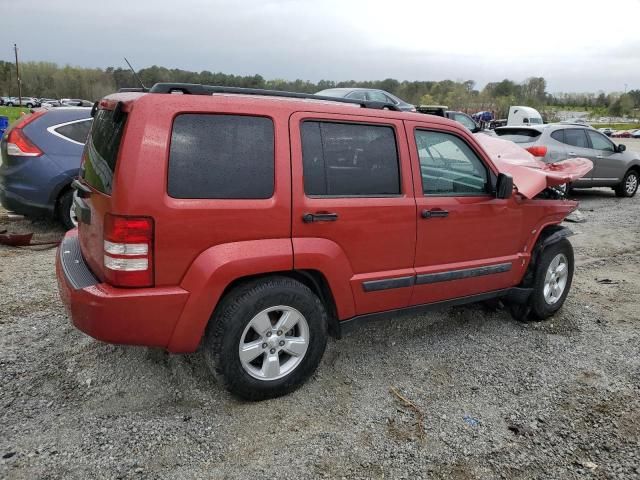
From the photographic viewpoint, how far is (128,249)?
2604 mm

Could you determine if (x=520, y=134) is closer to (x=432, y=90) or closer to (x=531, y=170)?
(x=531, y=170)

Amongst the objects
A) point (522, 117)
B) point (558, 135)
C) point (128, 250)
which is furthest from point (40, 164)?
point (522, 117)

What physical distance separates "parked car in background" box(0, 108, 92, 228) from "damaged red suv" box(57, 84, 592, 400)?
292 centimetres

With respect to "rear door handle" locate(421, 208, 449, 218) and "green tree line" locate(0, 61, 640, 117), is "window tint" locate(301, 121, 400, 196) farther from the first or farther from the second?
"green tree line" locate(0, 61, 640, 117)

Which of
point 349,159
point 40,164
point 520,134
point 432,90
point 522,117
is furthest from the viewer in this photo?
point 432,90

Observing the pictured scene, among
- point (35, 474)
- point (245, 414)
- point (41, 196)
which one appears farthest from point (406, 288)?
point (41, 196)

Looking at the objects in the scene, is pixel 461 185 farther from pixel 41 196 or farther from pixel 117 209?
pixel 41 196

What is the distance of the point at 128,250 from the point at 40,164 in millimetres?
4265

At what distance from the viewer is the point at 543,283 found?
441 cm

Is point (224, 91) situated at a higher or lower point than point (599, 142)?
higher

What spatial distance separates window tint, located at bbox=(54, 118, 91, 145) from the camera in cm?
629

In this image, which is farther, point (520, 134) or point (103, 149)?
point (520, 134)

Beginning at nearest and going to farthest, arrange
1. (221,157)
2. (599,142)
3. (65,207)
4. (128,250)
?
1. (128,250)
2. (221,157)
3. (65,207)
4. (599,142)

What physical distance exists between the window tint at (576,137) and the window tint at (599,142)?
0.25 metres
